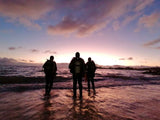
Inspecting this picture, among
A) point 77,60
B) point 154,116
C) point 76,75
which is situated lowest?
point 154,116

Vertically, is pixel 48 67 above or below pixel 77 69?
above

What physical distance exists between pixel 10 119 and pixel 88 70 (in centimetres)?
643

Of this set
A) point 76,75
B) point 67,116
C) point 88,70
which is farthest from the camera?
point 88,70

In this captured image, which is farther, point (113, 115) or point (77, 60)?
point (77, 60)

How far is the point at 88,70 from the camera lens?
372 inches

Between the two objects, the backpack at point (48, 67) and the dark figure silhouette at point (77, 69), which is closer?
the dark figure silhouette at point (77, 69)

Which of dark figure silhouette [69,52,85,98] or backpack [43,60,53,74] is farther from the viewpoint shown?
backpack [43,60,53,74]

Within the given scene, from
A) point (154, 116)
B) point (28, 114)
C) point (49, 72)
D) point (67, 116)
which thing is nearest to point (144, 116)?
point (154, 116)

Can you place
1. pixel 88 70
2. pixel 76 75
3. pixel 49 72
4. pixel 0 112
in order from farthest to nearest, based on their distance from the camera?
1. pixel 88 70
2. pixel 49 72
3. pixel 76 75
4. pixel 0 112

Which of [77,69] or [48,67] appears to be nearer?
[77,69]

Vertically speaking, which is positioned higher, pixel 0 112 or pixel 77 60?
pixel 77 60

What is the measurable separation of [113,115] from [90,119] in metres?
0.95

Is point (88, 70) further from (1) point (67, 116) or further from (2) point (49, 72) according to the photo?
(1) point (67, 116)

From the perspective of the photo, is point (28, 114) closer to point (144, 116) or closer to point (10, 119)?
point (10, 119)
